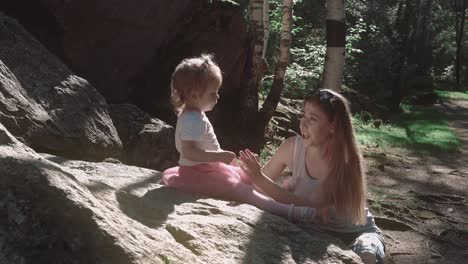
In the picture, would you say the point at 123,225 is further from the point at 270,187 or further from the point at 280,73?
the point at 280,73

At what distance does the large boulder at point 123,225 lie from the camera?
1.95 metres

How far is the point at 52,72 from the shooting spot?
17.4 feet

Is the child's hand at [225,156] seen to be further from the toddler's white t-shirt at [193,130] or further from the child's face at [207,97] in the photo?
the child's face at [207,97]

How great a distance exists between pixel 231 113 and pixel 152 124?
2.89 meters

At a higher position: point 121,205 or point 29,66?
point 29,66

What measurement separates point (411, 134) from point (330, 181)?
1039cm

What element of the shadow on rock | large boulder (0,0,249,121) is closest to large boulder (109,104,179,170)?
large boulder (0,0,249,121)

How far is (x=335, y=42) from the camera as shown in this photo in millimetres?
8367

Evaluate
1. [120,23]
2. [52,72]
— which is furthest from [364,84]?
[52,72]

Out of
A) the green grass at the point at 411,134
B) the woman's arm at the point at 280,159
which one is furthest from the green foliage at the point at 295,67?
the woman's arm at the point at 280,159

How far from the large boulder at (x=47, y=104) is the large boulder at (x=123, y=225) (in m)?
1.06

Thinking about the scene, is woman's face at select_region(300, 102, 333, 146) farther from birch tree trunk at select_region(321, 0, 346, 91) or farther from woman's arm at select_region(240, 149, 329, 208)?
birch tree trunk at select_region(321, 0, 346, 91)

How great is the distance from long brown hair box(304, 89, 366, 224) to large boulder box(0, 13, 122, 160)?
228cm

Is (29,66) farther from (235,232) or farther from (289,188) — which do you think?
(235,232)
